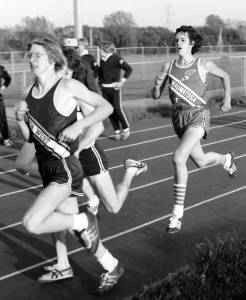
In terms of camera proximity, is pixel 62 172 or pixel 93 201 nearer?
pixel 62 172

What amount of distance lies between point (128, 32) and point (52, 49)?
225 feet

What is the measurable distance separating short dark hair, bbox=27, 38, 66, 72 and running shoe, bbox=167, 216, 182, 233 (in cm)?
227

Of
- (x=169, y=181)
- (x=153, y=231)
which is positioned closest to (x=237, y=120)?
(x=169, y=181)

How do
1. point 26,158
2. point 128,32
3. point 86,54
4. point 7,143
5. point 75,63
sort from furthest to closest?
point 128,32, point 7,143, point 86,54, point 75,63, point 26,158

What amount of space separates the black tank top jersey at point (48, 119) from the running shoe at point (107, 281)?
1.00 meters

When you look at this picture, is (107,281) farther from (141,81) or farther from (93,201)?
(141,81)

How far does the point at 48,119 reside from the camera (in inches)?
156

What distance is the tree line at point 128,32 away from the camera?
203ft

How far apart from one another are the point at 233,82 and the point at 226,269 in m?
25.0

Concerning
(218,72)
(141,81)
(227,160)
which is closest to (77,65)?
(218,72)

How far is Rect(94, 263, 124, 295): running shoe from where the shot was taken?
4176mm

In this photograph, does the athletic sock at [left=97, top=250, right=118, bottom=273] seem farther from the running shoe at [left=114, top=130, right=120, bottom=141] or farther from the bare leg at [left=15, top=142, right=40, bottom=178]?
the running shoe at [left=114, top=130, right=120, bottom=141]

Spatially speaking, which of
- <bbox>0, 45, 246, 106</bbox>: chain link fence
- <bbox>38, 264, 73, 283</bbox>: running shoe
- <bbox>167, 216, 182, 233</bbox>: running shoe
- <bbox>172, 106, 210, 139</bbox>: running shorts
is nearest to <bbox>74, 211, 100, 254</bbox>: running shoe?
<bbox>38, 264, 73, 283</bbox>: running shoe

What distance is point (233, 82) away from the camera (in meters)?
28.4
